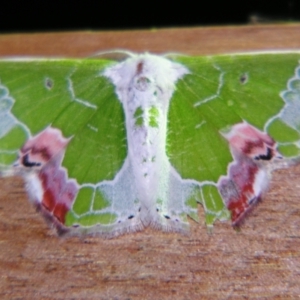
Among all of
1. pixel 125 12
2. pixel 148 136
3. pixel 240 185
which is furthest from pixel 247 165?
pixel 125 12

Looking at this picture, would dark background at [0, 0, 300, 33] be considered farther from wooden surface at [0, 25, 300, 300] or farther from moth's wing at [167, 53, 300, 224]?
wooden surface at [0, 25, 300, 300]

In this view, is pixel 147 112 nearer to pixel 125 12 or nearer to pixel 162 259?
pixel 162 259

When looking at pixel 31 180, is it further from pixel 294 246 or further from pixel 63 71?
pixel 294 246

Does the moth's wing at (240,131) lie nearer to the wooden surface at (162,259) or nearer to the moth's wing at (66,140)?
the wooden surface at (162,259)

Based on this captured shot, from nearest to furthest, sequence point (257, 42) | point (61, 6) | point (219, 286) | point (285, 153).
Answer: point (219, 286)
point (285, 153)
point (257, 42)
point (61, 6)

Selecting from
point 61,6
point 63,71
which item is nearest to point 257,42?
point 63,71

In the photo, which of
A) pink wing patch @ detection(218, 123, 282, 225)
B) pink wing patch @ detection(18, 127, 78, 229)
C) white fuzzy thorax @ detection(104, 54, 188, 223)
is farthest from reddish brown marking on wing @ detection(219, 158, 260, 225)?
pink wing patch @ detection(18, 127, 78, 229)
